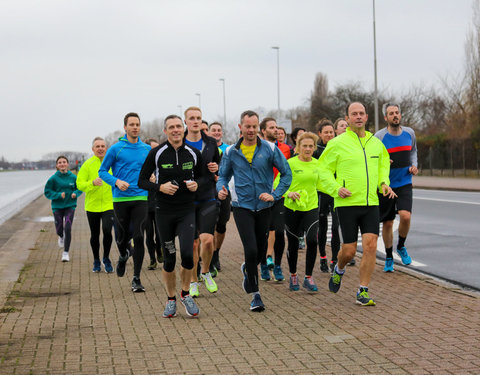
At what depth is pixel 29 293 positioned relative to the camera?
28.1 feet

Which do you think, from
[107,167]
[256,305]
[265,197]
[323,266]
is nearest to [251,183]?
[265,197]

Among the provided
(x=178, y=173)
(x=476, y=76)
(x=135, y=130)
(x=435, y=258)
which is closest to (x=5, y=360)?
(x=178, y=173)

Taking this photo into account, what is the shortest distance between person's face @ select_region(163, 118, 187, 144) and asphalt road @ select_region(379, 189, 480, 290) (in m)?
3.85

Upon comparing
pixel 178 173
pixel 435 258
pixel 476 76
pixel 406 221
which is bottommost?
pixel 435 258

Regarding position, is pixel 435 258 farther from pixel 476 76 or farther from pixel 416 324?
pixel 476 76

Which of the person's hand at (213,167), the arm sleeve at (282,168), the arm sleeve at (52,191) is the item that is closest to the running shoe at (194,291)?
the person's hand at (213,167)

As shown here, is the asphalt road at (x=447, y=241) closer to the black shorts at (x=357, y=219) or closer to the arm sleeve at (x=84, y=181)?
the black shorts at (x=357, y=219)

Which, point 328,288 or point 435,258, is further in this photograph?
point 435,258

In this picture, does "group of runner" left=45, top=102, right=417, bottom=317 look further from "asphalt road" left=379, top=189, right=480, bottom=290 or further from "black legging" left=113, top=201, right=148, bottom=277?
"asphalt road" left=379, top=189, right=480, bottom=290

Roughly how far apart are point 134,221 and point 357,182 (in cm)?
279

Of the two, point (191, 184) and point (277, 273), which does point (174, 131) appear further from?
point (277, 273)

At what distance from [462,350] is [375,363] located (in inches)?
29.4

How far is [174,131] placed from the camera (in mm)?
7121

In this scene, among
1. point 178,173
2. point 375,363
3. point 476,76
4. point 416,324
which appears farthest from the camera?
point 476,76
